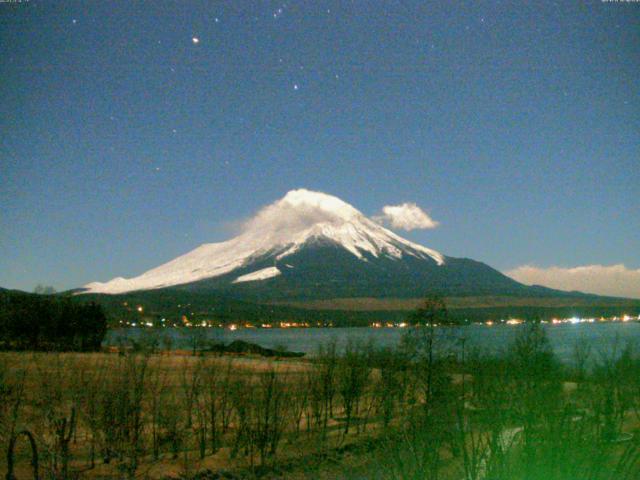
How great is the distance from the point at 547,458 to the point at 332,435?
15.1 meters

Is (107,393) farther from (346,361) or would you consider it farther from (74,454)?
(346,361)

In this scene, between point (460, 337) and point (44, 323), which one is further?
point (44, 323)

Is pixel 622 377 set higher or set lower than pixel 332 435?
higher

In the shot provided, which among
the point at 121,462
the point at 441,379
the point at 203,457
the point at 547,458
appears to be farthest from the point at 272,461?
the point at 547,458

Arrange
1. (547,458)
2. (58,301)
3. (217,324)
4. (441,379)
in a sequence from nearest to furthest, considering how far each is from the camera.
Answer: (547,458)
(441,379)
(58,301)
(217,324)

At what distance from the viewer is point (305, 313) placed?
543 feet

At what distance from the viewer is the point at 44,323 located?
43.2 meters

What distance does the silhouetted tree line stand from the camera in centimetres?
4094

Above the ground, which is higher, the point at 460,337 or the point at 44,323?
the point at 460,337

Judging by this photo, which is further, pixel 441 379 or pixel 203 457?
pixel 441 379

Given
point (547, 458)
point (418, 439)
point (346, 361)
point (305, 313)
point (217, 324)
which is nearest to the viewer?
point (547, 458)

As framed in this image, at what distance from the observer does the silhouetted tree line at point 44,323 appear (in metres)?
40.9

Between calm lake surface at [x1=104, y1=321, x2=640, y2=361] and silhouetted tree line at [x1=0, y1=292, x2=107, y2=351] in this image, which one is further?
silhouetted tree line at [x1=0, y1=292, x2=107, y2=351]

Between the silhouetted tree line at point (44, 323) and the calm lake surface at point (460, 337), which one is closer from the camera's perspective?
the calm lake surface at point (460, 337)
